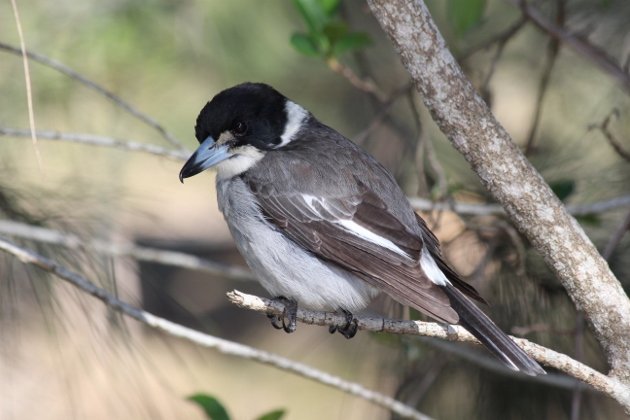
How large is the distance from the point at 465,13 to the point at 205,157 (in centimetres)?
111

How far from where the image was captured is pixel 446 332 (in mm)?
2514

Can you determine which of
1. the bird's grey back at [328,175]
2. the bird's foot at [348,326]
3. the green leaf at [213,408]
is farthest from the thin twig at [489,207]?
the green leaf at [213,408]

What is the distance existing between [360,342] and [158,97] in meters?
2.27

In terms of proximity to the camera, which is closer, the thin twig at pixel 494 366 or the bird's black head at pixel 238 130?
the thin twig at pixel 494 366

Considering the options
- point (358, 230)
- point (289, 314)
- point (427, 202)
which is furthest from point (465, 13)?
point (289, 314)

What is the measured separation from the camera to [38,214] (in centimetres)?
333

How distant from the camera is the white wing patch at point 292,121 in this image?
3432 mm

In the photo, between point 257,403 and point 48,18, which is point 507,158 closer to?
point 48,18

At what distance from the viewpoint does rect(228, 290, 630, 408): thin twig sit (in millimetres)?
2316

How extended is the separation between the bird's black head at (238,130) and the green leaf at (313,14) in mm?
289

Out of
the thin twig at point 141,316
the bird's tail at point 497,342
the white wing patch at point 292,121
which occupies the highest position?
the white wing patch at point 292,121

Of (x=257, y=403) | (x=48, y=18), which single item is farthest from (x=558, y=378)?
(x=257, y=403)

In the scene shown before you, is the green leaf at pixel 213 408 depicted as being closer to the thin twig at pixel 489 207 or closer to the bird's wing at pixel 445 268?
the bird's wing at pixel 445 268

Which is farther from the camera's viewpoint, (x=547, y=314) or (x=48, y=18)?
(x=48, y=18)
